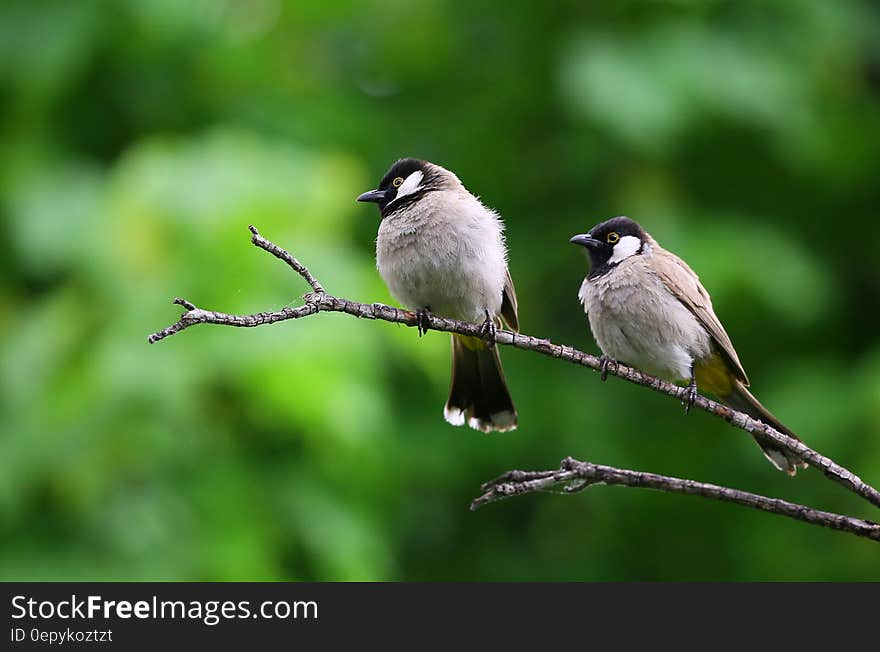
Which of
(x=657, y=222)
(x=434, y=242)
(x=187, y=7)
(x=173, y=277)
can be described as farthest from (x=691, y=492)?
(x=187, y=7)

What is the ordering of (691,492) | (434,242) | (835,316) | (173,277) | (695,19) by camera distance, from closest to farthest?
(691,492), (434,242), (173,277), (695,19), (835,316)

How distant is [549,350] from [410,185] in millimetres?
1981

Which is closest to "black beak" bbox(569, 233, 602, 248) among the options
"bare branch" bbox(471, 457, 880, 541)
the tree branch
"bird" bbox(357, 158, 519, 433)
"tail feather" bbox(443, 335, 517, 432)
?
"bird" bbox(357, 158, 519, 433)

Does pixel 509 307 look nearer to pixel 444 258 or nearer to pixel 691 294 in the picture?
pixel 444 258

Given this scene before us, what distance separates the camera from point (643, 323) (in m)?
3.92

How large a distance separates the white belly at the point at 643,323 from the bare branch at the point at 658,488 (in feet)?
5.55

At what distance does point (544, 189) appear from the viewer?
8133mm

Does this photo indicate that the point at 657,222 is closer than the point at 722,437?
A: Yes

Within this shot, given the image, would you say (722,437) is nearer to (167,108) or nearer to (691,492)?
(167,108)

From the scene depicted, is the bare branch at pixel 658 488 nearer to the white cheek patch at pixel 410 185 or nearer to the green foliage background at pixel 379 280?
the white cheek patch at pixel 410 185

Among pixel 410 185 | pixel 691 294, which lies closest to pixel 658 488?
pixel 691 294

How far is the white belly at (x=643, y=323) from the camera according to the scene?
387 centimetres

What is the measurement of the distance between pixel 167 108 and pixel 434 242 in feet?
13.4

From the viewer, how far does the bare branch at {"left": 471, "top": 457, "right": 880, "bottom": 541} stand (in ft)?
6.90
